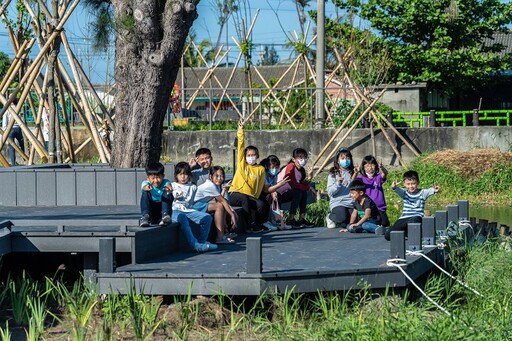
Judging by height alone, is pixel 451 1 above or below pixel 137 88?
above

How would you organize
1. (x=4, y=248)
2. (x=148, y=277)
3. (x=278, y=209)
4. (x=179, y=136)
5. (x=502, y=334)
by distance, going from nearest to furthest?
(x=502, y=334) → (x=148, y=277) → (x=4, y=248) → (x=278, y=209) → (x=179, y=136)

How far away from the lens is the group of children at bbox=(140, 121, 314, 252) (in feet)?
36.2

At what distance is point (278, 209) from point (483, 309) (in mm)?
4357

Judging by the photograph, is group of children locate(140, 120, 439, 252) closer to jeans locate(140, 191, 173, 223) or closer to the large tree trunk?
jeans locate(140, 191, 173, 223)

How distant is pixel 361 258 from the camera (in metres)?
10.6

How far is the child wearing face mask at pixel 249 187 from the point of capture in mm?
13102

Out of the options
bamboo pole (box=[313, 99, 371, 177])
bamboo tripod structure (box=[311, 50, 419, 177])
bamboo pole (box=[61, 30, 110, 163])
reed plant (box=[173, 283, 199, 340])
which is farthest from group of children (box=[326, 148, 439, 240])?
bamboo tripod structure (box=[311, 50, 419, 177])

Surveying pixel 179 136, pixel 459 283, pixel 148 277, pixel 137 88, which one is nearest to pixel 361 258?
pixel 459 283

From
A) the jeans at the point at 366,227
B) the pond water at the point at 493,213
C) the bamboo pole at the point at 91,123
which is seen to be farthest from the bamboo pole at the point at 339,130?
the jeans at the point at 366,227

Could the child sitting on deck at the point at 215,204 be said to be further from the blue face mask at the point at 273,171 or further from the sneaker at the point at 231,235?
the blue face mask at the point at 273,171

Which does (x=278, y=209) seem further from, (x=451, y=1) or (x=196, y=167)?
(x=451, y=1)

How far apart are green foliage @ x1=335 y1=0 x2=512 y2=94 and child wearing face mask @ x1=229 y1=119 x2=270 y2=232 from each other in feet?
71.4

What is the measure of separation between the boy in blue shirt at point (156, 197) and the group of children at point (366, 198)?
270cm

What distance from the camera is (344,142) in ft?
88.2
